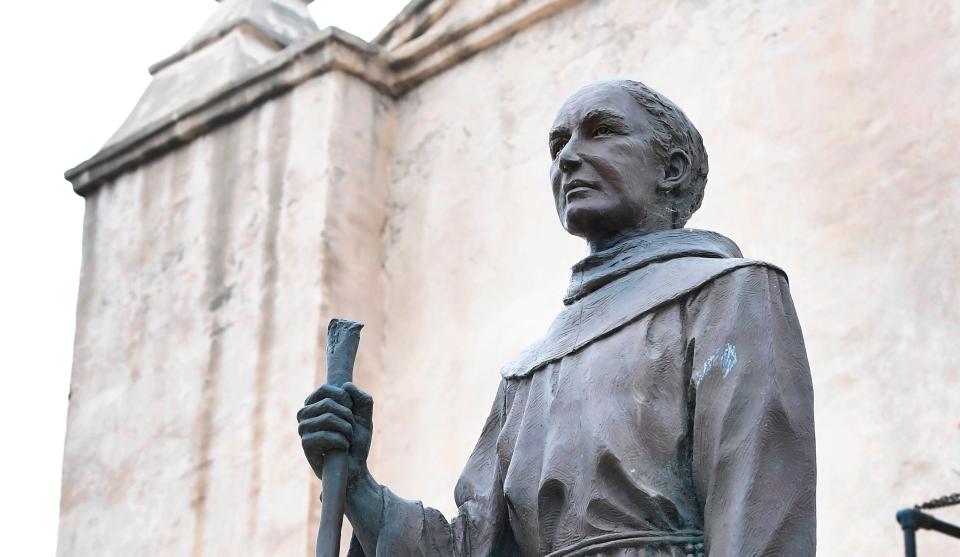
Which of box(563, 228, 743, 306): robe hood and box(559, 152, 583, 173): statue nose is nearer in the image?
box(563, 228, 743, 306): robe hood

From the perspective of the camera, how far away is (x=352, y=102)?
13.7 m

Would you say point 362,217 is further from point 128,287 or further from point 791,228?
point 791,228

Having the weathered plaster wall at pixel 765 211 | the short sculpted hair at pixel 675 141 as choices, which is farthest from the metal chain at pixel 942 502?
the short sculpted hair at pixel 675 141

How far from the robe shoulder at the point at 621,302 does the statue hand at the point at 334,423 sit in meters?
0.41

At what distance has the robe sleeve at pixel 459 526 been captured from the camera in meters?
5.50

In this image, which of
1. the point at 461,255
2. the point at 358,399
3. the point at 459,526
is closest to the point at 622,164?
the point at 358,399

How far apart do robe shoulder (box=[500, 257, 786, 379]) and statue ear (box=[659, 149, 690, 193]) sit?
0.27 metres

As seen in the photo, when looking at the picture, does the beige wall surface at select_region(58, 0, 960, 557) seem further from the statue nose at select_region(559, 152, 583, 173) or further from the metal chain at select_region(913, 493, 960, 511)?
the statue nose at select_region(559, 152, 583, 173)

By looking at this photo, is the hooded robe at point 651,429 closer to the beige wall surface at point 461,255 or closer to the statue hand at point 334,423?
the statue hand at point 334,423

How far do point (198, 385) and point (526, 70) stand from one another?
267cm

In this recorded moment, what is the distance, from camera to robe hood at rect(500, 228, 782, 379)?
5359mm


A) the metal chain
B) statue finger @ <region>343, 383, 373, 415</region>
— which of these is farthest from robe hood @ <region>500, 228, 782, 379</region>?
the metal chain

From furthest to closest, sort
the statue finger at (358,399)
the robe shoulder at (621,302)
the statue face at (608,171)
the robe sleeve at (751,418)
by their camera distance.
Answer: the statue face at (608,171), the statue finger at (358,399), the robe shoulder at (621,302), the robe sleeve at (751,418)

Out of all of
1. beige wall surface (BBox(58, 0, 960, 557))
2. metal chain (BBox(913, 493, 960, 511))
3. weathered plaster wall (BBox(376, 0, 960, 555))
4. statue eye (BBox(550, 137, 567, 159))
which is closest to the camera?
statue eye (BBox(550, 137, 567, 159))
